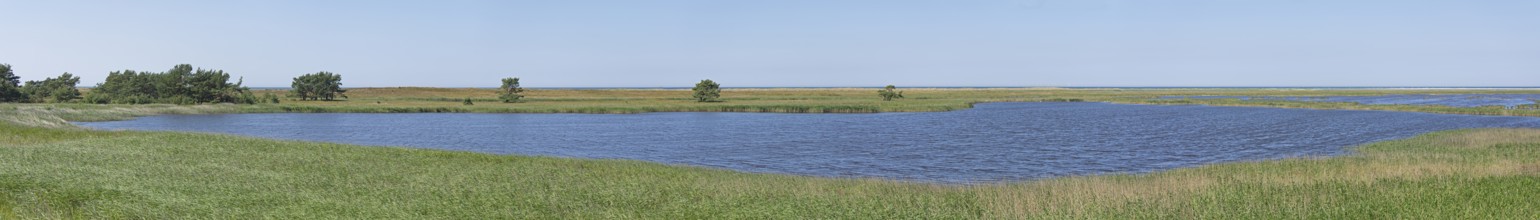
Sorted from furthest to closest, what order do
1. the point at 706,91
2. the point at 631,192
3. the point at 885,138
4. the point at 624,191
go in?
the point at 706,91 → the point at 885,138 → the point at 624,191 → the point at 631,192

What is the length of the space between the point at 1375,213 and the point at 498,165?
69.6 ft

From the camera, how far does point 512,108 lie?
9006 centimetres

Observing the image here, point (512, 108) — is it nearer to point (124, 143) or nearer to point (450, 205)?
point (124, 143)

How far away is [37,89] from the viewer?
9688 cm

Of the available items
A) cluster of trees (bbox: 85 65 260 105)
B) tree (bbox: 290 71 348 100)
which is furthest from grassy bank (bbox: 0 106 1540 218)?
tree (bbox: 290 71 348 100)

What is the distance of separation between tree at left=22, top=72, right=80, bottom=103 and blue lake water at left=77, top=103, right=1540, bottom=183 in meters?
24.8

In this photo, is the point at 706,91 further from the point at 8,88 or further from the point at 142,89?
the point at 8,88

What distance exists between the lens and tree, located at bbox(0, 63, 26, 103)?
87919 millimetres

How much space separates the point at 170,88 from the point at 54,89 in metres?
15.3

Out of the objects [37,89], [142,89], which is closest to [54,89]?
[37,89]

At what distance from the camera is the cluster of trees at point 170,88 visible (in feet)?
306

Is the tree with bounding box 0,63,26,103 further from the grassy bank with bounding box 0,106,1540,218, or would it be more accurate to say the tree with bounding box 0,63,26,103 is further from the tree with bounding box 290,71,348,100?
the grassy bank with bounding box 0,106,1540,218

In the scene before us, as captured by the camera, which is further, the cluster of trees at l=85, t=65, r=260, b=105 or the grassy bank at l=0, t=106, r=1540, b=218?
the cluster of trees at l=85, t=65, r=260, b=105

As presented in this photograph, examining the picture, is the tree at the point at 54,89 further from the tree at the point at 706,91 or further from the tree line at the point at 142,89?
the tree at the point at 706,91
